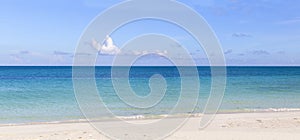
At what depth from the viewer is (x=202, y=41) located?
7.85m

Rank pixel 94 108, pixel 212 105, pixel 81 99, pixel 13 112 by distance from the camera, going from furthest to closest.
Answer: pixel 81 99 < pixel 212 105 < pixel 94 108 < pixel 13 112

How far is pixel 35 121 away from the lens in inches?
532

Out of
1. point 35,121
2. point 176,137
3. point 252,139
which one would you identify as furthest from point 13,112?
point 252,139

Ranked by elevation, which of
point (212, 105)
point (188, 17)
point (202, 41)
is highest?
point (188, 17)

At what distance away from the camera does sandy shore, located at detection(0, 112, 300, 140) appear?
974cm

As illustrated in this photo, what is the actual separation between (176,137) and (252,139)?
204 centimetres

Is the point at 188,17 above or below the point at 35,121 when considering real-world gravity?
above

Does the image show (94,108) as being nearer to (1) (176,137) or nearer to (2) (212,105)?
(2) (212,105)

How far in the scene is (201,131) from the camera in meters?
10.7

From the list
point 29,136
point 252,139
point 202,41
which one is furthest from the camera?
point 29,136

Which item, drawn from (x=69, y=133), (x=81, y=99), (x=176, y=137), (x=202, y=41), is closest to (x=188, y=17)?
(x=202, y=41)

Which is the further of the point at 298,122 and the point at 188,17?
the point at 298,122

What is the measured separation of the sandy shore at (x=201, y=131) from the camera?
974 centimetres

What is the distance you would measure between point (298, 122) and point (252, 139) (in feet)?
13.5
